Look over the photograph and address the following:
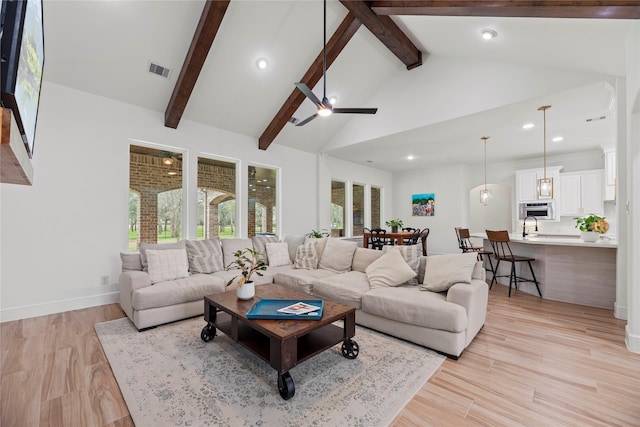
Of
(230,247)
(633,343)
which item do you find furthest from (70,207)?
(633,343)

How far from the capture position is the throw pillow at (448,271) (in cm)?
273

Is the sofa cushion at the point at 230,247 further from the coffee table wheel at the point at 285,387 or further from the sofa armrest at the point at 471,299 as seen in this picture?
the sofa armrest at the point at 471,299

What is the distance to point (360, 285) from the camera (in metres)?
3.22

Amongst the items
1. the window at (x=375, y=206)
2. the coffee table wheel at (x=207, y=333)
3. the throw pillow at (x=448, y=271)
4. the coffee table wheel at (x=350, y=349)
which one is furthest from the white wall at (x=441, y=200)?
the coffee table wheel at (x=207, y=333)

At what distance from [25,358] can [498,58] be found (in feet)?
20.4

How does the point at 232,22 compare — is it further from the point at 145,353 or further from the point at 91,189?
the point at 145,353

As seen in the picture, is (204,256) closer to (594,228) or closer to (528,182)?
(594,228)

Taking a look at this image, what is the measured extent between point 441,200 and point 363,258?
5367mm

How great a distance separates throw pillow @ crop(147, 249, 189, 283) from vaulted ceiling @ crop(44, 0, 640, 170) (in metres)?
2.17

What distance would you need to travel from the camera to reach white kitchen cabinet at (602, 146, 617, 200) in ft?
18.6

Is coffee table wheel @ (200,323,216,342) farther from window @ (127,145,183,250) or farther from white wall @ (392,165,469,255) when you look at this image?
white wall @ (392,165,469,255)

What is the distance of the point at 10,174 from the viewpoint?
1.03m

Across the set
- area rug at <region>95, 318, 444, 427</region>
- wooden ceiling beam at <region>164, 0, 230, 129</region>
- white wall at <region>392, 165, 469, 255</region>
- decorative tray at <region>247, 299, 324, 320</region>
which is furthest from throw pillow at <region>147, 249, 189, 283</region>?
white wall at <region>392, 165, 469, 255</region>

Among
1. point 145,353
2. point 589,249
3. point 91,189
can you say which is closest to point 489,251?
point 589,249
